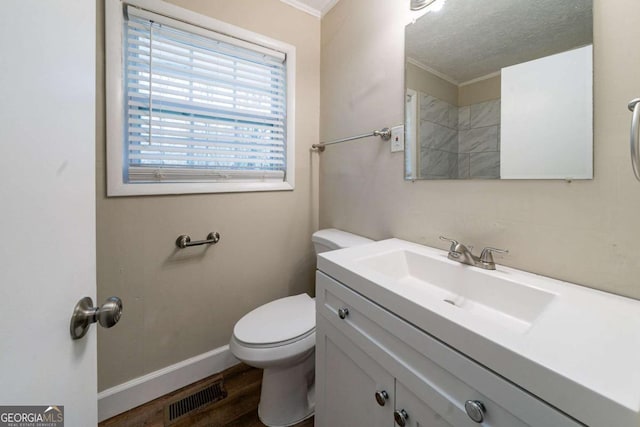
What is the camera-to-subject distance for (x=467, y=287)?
859 millimetres

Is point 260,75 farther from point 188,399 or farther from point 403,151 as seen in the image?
point 188,399

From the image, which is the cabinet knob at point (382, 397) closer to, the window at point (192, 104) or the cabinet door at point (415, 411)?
the cabinet door at point (415, 411)

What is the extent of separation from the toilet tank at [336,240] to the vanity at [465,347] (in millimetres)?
354

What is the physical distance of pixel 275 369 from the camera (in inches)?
46.9

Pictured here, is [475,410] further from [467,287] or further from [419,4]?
[419,4]

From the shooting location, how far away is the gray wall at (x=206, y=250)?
1.22 meters

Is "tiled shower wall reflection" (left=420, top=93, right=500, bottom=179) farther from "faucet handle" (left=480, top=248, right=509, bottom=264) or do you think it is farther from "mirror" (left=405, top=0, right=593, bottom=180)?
"faucet handle" (left=480, top=248, right=509, bottom=264)

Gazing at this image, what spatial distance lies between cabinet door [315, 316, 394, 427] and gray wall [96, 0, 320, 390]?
0.80 meters

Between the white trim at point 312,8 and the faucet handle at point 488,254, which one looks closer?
the faucet handle at point 488,254

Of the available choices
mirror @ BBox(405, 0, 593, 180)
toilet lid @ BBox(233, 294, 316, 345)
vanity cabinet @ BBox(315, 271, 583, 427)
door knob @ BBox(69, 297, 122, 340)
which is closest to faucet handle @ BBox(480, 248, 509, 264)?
mirror @ BBox(405, 0, 593, 180)

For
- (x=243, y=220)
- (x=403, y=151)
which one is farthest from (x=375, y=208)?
(x=243, y=220)

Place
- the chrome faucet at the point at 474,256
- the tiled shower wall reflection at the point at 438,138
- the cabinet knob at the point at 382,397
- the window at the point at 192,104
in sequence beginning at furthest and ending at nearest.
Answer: the window at the point at 192,104, the tiled shower wall reflection at the point at 438,138, the chrome faucet at the point at 474,256, the cabinet knob at the point at 382,397

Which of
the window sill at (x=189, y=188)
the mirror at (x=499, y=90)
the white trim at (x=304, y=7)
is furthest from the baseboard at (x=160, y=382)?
the white trim at (x=304, y=7)

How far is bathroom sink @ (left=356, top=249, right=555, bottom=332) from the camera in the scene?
0.71 meters
